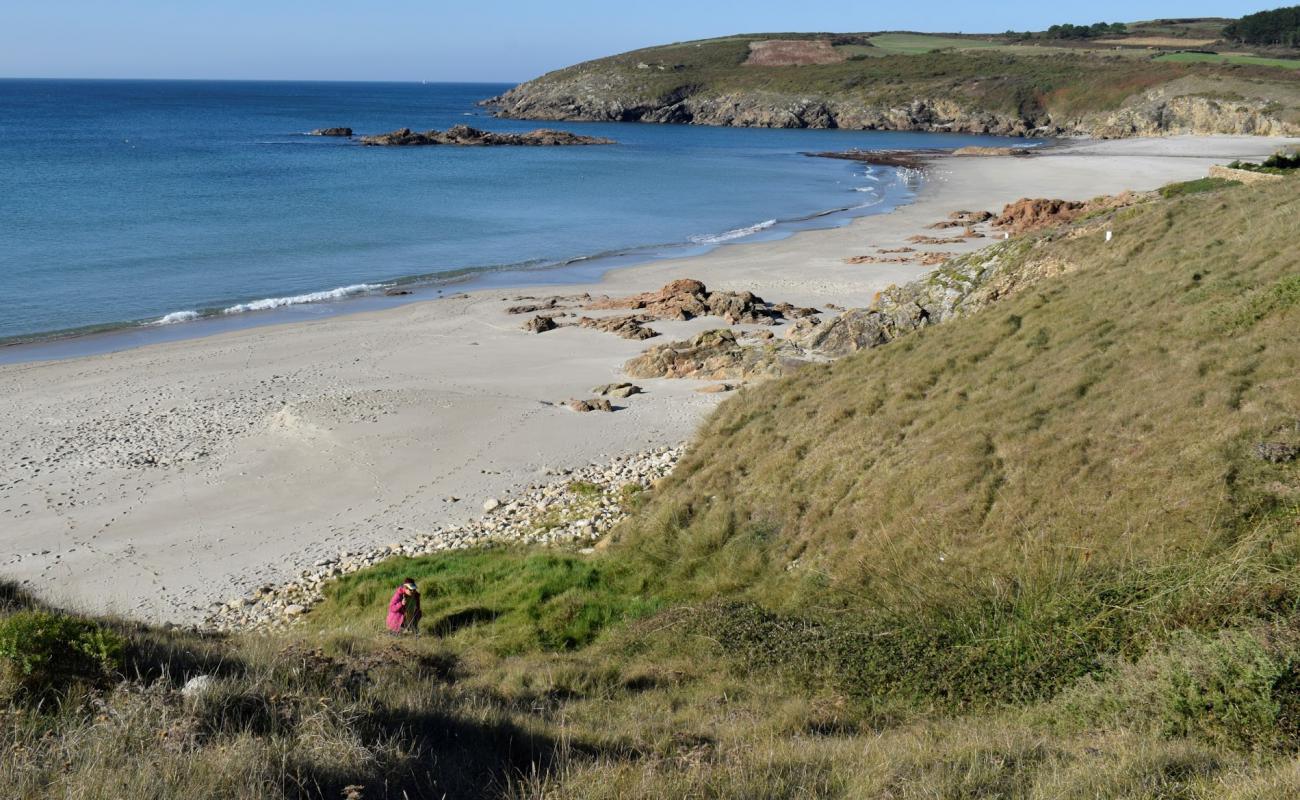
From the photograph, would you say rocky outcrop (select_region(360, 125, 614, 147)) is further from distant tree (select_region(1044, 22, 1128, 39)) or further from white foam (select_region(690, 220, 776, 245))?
distant tree (select_region(1044, 22, 1128, 39))

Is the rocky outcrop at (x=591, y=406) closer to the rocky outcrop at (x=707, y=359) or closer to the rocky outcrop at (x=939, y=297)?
the rocky outcrop at (x=707, y=359)

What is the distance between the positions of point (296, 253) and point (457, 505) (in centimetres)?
2826

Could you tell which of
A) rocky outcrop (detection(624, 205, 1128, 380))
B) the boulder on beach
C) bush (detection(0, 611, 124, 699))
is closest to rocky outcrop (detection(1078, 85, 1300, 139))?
rocky outcrop (detection(624, 205, 1128, 380))

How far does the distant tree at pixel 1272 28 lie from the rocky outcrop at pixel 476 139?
9385 centimetres

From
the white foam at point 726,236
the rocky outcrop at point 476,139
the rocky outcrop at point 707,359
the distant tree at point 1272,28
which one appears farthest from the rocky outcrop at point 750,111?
the rocky outcrop at point 707,359

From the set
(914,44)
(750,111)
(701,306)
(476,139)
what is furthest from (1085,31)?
(701,306)

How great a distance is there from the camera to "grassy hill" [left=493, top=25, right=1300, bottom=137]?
99062mm

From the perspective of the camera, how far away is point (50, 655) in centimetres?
554

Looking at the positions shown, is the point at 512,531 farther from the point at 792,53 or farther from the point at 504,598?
the point at 792,53

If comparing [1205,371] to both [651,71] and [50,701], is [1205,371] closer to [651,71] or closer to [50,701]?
[50,701]

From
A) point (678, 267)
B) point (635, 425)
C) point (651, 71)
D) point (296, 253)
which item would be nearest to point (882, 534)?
point (635, 425)

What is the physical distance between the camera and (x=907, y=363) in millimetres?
12852

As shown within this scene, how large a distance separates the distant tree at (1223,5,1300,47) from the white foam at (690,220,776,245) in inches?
4621

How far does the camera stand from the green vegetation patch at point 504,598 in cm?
998
